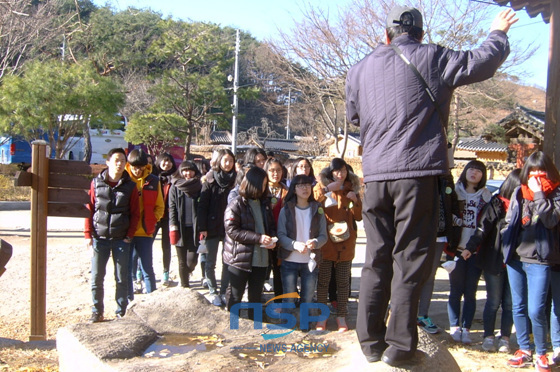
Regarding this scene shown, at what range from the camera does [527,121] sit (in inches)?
585

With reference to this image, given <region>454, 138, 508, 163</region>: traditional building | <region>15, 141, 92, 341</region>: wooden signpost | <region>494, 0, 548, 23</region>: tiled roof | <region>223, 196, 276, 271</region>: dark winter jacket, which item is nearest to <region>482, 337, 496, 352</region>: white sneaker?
<region>223, 196, 276, 271</region>: dark winter jacket

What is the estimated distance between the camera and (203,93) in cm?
2109

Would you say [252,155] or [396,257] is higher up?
[252,155]

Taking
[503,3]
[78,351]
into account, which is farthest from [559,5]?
[78,351]

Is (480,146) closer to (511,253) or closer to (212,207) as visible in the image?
(212,207)

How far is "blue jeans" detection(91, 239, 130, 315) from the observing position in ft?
16.5

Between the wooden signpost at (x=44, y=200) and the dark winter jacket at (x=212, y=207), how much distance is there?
1541 mm

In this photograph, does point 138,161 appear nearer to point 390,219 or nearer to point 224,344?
point 224,344

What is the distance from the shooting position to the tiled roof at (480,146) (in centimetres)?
3139

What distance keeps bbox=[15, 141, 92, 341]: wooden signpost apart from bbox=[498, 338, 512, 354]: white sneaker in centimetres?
397

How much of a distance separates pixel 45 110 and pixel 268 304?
14.8m

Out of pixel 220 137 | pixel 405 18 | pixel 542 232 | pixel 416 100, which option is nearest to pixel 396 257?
pixel 416 100

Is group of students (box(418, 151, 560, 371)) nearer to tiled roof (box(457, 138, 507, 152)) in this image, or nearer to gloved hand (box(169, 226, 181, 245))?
gloved hand (box(169, 226, 181, 245))

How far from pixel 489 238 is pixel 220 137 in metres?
35.4
